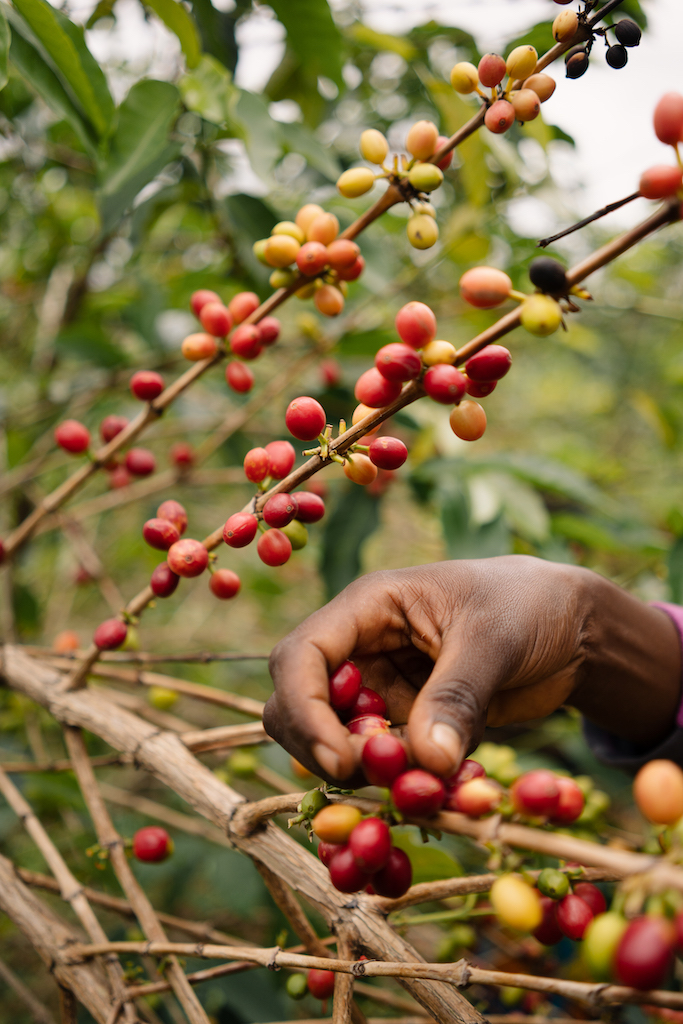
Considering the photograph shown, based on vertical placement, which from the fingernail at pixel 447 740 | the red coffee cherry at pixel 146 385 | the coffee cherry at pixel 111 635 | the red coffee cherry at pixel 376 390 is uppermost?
the red coffee cherry at pixel 146 385

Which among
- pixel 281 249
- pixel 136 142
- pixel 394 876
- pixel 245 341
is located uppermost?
pixel 136 142

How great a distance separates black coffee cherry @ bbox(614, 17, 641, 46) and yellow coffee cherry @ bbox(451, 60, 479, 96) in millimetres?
176

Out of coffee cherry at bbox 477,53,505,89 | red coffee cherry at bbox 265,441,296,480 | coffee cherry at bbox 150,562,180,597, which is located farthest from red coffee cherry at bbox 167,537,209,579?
coffee cherry at bbox 477,53,505,89

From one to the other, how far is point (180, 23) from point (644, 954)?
58.9 inches

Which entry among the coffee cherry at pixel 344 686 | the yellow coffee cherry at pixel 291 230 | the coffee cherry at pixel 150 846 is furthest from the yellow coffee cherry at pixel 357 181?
the coffee cherry at pixel 150 846

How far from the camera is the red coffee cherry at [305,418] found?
765 millimetres

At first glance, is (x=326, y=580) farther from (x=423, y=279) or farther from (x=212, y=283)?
(x=423, y=279)

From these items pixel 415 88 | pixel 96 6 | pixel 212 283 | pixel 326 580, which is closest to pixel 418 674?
→ pixel 326 580

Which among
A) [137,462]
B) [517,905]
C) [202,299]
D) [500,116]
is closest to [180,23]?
Answer: [202,299]

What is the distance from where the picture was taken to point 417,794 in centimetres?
56

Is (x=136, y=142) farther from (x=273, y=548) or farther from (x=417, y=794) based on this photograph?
(x=417, y=794)

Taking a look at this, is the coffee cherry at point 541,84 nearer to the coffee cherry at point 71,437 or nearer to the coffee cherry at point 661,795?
the coffee cherry at point 661,795

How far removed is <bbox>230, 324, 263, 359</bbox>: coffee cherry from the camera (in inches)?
41.1

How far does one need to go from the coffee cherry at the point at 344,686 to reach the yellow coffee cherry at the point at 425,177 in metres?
0.65
